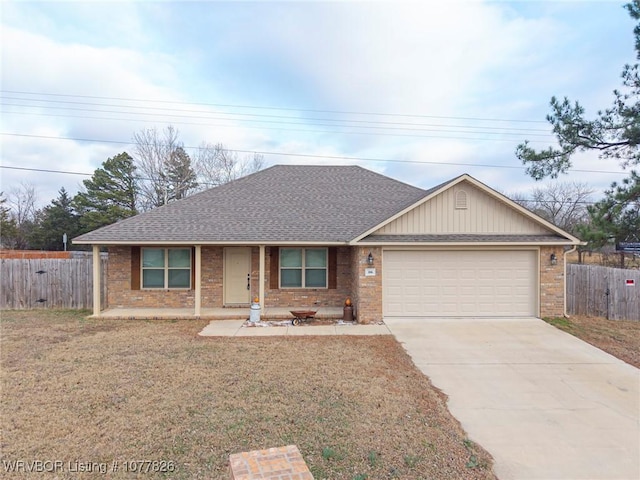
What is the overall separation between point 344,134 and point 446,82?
8962 mm

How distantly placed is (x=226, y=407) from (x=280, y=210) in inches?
330

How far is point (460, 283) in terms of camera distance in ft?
34.1

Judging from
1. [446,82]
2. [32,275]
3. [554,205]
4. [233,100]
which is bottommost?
[32,275]

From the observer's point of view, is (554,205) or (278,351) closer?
(278,351)

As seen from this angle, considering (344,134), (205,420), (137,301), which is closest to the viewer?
(205,420)

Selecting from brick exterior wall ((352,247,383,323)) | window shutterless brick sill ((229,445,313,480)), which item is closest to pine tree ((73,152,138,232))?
brick exterior wall ((352,247,383,323))

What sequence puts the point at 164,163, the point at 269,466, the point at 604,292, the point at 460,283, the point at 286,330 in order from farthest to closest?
the point at 164,163 → the point at 604,292 → the point at 460,283 → the point at 286,330 → the point at 269,466

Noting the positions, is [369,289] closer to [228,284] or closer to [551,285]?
[228,284]

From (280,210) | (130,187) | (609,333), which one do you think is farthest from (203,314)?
(130,187)

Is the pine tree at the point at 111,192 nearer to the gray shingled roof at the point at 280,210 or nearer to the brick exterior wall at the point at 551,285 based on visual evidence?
the gray shingled roof at the point at 280,210

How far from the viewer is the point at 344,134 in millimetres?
23016

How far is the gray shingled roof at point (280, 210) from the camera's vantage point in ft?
35.7

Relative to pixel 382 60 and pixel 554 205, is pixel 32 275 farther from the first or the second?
pixel 554 205

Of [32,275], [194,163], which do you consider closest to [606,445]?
[32,275]
